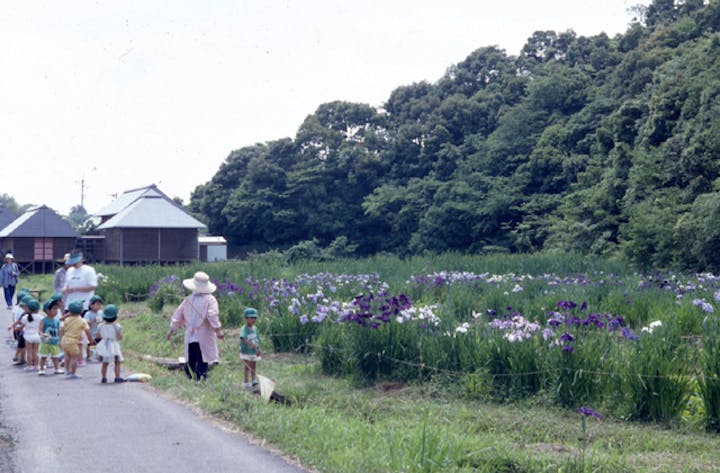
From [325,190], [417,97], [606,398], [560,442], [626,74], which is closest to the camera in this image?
[560,442]

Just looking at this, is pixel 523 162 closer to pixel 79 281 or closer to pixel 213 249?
pixel 213 249

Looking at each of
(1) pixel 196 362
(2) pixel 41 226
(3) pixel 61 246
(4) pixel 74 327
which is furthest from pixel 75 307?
(3) pixel 61 246

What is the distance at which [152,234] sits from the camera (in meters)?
43.7

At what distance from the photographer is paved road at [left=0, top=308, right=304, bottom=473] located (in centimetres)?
575

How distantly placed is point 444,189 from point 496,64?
13993 mm

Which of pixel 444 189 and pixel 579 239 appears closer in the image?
pixel 579 239

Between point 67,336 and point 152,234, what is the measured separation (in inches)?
1359

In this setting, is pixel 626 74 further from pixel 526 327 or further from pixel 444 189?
pixel 526 327

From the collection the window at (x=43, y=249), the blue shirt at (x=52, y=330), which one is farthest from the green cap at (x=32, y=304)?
the window at (x=43, y=249)

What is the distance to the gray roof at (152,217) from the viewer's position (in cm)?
4306

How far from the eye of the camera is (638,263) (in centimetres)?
2244

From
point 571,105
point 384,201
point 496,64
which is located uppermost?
point 496,64

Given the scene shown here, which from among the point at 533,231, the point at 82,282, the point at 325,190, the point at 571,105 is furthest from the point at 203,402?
the point at 325,190

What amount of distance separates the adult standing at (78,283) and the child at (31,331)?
746mm
